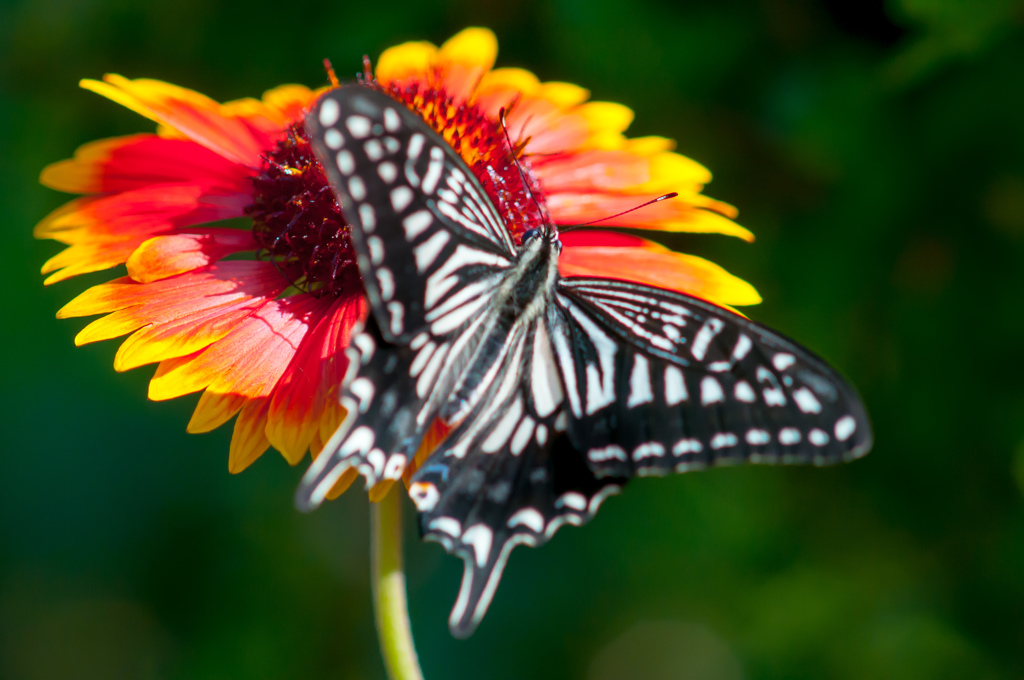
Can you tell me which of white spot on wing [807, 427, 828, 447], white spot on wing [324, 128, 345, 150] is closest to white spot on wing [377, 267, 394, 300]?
white spot on wing [324, 128, 345, 150]

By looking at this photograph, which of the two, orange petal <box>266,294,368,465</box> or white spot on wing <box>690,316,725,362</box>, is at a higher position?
orange petal <box>266,294,368,465</box>

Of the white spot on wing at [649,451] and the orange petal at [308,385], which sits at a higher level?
the orange petal at [308,385]

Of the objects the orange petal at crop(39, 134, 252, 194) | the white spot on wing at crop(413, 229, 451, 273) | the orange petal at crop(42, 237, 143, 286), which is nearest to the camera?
the white spot on wing at crop(413, 229, 451, 273)

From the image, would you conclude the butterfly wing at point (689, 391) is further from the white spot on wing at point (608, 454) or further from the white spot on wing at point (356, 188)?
the white spot on wing at point (356, 188)

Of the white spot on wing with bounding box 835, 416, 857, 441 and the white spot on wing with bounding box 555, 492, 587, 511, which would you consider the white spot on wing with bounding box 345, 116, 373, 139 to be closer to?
the white spot on wing with bounding box 555, 492, 587, 511

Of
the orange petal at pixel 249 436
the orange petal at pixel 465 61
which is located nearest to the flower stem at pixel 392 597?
the orange petal at pixel 249 436

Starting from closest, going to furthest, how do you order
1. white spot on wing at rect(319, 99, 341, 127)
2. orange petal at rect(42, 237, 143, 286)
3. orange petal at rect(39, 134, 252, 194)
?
1. white spot on wing at rect(319, 99, 341, 127)
2. orange petal at rect(42, 237, 143, 286)
3. orange petal at rect(39, 134, 252, 194)

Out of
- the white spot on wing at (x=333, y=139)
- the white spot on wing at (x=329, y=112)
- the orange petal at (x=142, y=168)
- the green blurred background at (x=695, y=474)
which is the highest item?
the orange petal at (x=142, y=168)
